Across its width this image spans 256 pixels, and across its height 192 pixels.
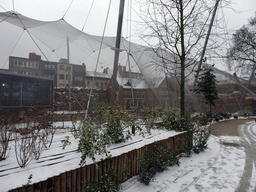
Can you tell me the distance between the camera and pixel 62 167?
7.79ft

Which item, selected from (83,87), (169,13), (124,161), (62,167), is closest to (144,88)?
(83,87)

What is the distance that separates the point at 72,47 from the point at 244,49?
20.2 metres

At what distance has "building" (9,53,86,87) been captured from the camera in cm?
845

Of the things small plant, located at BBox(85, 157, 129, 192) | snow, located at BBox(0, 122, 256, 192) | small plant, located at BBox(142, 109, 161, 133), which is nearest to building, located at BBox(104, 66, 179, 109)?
small plant, located at BBox(142, 109, 161, 133)

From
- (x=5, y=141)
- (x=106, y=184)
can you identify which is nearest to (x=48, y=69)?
(x=5, y=141)

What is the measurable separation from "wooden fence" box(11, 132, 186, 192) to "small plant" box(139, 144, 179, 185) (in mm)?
113

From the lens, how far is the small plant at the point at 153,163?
3.30m

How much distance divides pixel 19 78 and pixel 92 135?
8.28 metres

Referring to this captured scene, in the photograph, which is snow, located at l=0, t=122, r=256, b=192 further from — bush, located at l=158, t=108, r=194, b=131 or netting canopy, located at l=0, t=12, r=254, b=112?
netting canopy, located at l=0, t=12, r=254, b=112

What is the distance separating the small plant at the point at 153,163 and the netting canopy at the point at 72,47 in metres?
4.89

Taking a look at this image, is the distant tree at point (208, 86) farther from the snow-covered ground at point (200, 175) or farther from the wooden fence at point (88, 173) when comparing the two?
the wooden fence at point (88, 173)

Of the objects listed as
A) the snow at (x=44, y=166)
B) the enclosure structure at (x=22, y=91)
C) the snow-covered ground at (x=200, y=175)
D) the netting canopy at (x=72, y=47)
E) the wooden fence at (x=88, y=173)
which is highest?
the netting canopy at (x=72, y=47)

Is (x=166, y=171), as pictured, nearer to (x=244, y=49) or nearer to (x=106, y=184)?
(x=106, y=184)

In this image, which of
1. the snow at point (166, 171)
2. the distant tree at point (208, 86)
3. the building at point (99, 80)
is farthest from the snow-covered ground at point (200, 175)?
the distant tree at point (208, 86)
